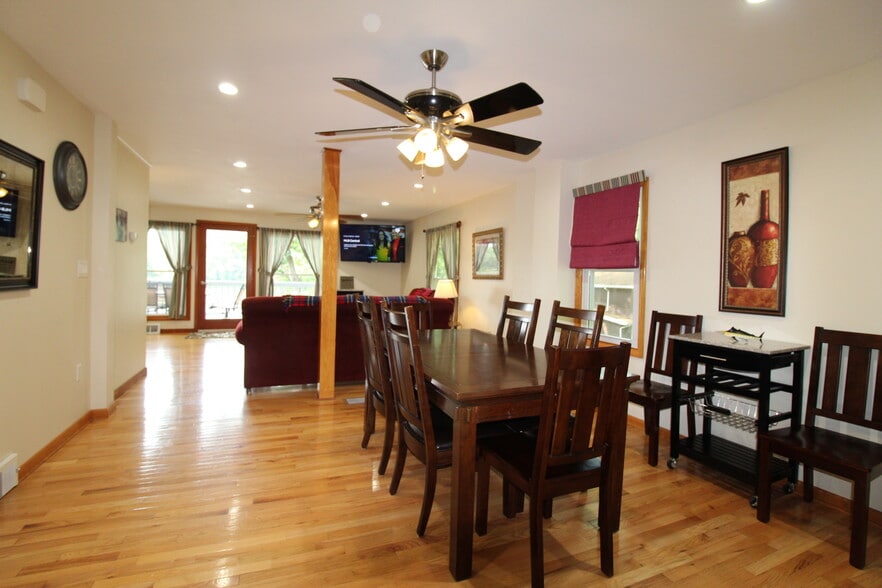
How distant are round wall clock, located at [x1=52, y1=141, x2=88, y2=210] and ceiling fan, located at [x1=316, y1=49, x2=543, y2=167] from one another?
2.01 meters

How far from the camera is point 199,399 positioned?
3.91 meters

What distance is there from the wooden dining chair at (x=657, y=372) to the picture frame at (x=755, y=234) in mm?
287

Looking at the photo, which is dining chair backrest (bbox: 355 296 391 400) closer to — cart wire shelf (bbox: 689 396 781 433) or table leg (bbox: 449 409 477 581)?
table leg (bbox: 449 409 477 581)

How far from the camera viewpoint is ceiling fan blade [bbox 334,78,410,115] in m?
1.83

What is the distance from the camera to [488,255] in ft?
19.5

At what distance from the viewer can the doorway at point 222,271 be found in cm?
796

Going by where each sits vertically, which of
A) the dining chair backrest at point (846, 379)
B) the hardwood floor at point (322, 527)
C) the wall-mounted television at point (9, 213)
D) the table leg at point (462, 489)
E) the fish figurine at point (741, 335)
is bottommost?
the hardwood floor at point (322, 527)

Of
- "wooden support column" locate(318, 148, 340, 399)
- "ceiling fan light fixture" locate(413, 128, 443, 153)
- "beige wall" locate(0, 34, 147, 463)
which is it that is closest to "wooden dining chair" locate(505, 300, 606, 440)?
"ceiling fan light fixture" locate(413, 128, 443, 153)

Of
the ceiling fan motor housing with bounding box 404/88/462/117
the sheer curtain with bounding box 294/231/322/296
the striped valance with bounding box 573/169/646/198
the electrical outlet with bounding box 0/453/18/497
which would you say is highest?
the striped valance with bounding box 573/169/646/198

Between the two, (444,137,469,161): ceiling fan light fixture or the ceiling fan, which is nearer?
the ceiling fan

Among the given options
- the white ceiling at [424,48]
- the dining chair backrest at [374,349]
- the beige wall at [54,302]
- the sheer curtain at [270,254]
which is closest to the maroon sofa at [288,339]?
the beige wall at [54,302]

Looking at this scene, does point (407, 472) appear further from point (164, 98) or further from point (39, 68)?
point (39, 68)

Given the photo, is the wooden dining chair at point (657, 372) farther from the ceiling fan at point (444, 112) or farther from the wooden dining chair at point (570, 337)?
the ceiling fan at point (444, 112)

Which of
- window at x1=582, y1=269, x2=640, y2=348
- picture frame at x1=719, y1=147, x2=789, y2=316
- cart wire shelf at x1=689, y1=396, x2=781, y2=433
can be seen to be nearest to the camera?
cart wire shelf at x1=689, y1=396, x2=781, y2=433
